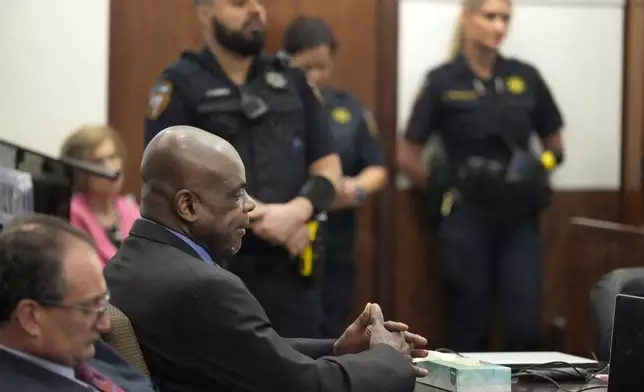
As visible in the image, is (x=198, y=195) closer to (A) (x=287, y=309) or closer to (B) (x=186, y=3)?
(A) (x=287, y=309)

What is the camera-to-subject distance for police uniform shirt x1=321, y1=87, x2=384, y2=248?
418 cm

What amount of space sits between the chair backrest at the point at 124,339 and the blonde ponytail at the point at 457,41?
9.86ft

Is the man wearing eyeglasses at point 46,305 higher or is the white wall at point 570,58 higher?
the white wall at point 570,58

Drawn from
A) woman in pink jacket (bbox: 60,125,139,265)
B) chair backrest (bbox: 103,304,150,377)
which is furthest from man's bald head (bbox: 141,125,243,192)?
woman in pink jacket (bbox: 60,125,139,265)

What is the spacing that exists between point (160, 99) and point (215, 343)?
4.98 ft

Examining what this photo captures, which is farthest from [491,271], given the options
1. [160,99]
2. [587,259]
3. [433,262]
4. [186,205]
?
[186,205]

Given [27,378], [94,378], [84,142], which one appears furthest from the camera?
[84,142]

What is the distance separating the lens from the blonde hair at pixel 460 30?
4331mm

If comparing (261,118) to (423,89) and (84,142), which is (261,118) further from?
(423,89)

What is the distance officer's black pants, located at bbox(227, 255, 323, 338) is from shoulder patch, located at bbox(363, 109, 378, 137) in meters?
1.33

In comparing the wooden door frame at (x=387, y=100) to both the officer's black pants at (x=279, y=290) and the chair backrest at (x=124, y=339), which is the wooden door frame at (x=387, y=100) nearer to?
the officer's black pants at (x=279, y=290)

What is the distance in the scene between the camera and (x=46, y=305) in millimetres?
1458

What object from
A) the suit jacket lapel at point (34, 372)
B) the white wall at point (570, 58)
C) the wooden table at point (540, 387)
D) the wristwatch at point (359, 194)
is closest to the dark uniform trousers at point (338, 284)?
the wristwatch at point (359, 194)

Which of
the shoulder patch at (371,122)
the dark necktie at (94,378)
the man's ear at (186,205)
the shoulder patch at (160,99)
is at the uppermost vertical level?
the shoulder patch at (160,99)
